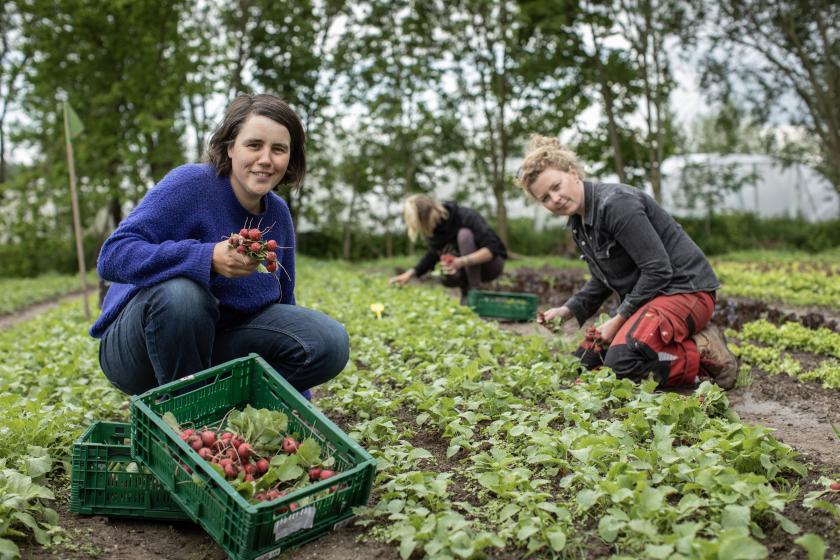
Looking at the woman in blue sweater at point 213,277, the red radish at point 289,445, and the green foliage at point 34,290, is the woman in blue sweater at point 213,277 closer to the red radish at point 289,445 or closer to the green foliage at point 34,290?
the red radish at point 289,445

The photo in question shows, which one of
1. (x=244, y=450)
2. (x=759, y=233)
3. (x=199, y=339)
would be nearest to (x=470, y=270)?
(x=199, y=339)

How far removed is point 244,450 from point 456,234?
5304 millimetres

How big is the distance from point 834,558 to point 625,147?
14043 millimetres

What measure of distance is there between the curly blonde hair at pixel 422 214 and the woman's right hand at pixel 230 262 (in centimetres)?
441

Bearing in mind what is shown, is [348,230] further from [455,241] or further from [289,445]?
[289,445]

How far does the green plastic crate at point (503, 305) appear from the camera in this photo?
6297 mm

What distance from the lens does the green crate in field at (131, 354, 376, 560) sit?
6.35 feet

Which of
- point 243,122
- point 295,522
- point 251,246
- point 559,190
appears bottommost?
point 295,522

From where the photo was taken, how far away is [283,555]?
209 centimetres

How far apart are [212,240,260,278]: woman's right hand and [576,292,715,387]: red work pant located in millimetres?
2127

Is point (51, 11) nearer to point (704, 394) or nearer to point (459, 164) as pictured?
point (459, 164)

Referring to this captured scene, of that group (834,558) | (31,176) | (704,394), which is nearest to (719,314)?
(704,394)

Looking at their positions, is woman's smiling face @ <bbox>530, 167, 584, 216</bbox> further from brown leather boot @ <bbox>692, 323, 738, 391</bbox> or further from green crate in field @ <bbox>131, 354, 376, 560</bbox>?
green crate in field @ <bbox>131, 354, 376, 560</bbox>

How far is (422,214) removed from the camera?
7.07m
